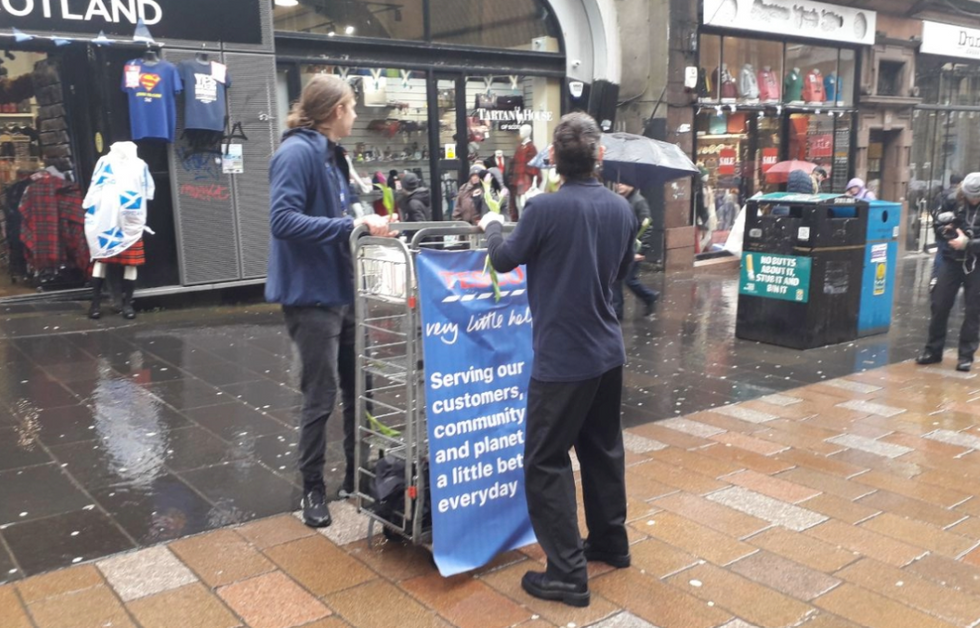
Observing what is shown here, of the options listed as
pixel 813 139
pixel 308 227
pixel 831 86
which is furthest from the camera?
pixel 831 86

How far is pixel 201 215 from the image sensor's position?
366 inches

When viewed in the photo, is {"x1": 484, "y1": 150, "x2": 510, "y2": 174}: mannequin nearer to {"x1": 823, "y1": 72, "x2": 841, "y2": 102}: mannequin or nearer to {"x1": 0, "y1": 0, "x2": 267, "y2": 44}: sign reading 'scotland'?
{"x1": 0, "y1": 0, "x2": 267, "y2": 44}: sign reading 'scotland'

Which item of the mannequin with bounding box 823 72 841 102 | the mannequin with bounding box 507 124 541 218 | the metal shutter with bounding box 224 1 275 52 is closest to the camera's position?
the metal shutter with bounding box 224 1 275 52

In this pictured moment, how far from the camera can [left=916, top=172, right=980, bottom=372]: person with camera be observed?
23.5 ft

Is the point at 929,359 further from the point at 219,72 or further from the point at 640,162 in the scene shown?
the point at 219,72

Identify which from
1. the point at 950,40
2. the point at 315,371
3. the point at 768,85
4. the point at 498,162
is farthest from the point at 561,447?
the point at 950,40

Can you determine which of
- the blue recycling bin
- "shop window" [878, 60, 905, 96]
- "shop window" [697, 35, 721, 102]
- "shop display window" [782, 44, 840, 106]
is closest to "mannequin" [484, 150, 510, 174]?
"shop window" [697, 35, 721, 102]

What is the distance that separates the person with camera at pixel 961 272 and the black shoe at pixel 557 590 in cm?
535

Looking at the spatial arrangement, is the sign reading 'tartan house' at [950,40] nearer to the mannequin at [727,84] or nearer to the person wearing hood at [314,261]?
the mannequin at [727,84]

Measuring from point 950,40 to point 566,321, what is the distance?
1895 cm

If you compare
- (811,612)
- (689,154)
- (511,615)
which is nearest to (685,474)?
(811,612)

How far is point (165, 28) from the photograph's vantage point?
8844mm

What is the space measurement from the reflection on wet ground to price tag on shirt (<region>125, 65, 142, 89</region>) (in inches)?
92.3

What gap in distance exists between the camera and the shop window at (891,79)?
1766cm
